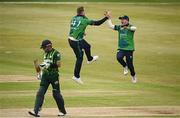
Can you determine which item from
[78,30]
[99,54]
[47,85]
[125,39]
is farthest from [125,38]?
[99,54]

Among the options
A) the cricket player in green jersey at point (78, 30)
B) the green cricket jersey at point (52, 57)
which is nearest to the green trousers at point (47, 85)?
the green cricket jersey at point (52, 57)

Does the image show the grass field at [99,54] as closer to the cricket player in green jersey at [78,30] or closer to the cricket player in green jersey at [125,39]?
the cricket player in green jersey at [125,39]

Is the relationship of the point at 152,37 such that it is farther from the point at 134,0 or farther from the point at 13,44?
the point at 134,0

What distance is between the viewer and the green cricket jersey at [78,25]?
27781 mm

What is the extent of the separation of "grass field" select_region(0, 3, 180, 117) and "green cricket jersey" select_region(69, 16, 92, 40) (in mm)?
2480

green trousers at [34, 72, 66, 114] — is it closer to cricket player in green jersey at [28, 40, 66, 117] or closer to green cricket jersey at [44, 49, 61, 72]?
cricket player in green jersey at [28, 40, 66, 117]

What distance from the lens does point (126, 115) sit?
25.2 metres

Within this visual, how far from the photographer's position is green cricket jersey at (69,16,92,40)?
27781 millimetres

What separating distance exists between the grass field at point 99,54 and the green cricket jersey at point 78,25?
8.14 feet

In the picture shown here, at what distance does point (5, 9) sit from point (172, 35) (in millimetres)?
15766

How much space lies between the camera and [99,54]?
44.1 metres

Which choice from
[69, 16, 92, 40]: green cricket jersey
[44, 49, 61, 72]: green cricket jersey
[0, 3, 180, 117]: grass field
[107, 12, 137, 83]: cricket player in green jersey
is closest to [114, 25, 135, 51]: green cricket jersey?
[107, 12, 137, 83]: cricket player in green jersey

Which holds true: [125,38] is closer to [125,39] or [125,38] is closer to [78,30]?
[125,39]

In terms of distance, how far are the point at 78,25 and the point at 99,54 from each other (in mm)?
16310
